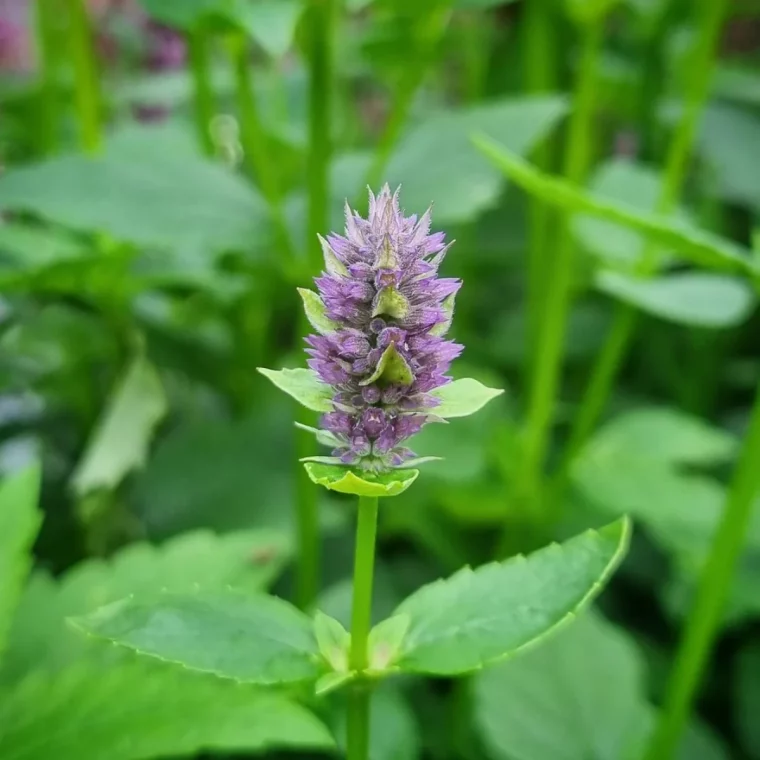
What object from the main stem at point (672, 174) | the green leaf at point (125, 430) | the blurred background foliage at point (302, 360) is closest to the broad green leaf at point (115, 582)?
the blurred background foliage at point (302, 360)

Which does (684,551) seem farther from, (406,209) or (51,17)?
(51,17)

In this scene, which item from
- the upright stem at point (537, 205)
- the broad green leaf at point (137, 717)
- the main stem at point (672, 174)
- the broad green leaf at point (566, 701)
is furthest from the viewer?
the upright stem at point (537, 205)

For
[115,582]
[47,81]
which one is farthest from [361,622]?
[47,81]

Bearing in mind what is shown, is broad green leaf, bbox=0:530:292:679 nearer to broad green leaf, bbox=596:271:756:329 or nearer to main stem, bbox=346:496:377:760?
main stem, bbox=346:496:377:760

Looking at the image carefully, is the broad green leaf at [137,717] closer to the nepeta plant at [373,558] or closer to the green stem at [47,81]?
the nepeta plant at [373,558]

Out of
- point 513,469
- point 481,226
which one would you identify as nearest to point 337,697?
point 513,469

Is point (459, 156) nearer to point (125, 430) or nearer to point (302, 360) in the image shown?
point (302, 360)

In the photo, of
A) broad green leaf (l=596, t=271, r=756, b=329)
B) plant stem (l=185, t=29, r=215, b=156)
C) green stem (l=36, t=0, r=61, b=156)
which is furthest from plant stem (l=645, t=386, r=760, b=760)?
green stem (l=36, t=0, r=61, b=156)
